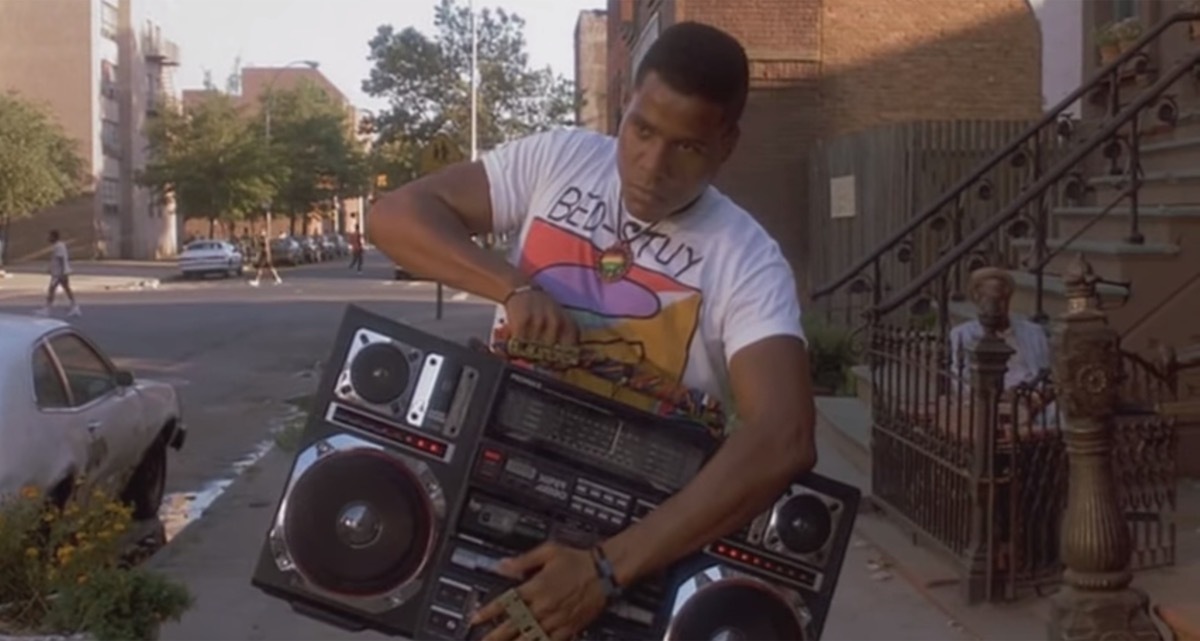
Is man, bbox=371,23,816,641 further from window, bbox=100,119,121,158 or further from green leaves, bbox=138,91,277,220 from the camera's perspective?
window, bbox=100,119,121,158

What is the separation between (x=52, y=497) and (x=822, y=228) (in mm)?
12903

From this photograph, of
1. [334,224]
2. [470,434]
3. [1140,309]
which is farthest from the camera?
[334,224]

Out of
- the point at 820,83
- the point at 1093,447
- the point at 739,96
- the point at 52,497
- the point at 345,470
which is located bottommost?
the point at 52,497

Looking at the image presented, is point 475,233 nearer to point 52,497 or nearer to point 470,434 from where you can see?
point 470,434

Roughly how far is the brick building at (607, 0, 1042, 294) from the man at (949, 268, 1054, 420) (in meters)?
11.1

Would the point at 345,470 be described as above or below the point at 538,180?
below

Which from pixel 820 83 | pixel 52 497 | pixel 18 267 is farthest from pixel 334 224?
pixel 52 497

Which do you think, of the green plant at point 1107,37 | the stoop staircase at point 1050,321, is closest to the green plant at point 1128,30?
the green plant at point 1107,37

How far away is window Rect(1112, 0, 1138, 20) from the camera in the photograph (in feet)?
42.4

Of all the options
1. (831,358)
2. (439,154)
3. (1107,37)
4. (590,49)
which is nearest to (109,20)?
(590,49)

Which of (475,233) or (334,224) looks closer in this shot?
(475,233)

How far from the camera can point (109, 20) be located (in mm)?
76312

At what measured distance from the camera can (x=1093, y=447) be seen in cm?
566

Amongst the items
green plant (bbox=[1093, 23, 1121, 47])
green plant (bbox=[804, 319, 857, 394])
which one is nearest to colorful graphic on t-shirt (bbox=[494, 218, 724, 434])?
green plant (bbox=[1093, 23, 1121, 47])
